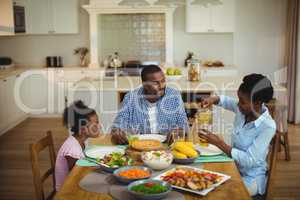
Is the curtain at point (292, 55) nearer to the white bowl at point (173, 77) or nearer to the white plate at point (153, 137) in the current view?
the white bowl at point (173, 77)

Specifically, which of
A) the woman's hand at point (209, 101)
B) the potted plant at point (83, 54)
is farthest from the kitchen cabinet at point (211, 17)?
the woman's hand at point (209, 101)

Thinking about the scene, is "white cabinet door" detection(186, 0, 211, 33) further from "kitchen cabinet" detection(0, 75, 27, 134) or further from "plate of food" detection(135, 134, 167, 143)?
"plate of food" detection(135, 134, 167, 143)

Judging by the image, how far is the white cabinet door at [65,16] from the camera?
7105 millimetres

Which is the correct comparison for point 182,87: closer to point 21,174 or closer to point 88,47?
point 21,174

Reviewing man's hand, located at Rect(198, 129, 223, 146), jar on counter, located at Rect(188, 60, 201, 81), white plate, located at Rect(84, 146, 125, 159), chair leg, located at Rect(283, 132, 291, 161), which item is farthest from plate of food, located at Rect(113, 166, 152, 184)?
chair leg, located at Rect(283, 132, 291, 161)

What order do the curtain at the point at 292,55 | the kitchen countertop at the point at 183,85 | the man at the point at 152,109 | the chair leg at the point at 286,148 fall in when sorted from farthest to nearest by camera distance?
the curtain at the point at 292,55 → the chair leg at the point at 286,148 → the kitchen countertop at the point at 183,85 → the man at the point at 152,109

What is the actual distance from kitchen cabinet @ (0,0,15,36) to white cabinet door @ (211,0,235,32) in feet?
10.1

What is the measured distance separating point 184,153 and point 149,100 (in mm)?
901

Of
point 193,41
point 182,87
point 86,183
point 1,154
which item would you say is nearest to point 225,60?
point 193,41

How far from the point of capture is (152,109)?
10.8 ft

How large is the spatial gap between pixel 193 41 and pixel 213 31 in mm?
482

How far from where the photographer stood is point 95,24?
281 inches

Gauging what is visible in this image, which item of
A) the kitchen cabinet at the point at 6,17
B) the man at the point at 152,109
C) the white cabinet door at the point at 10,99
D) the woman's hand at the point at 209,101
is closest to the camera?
the woman's hand at the point at 209,101

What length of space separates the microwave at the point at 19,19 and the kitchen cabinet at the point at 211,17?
8.64ft
